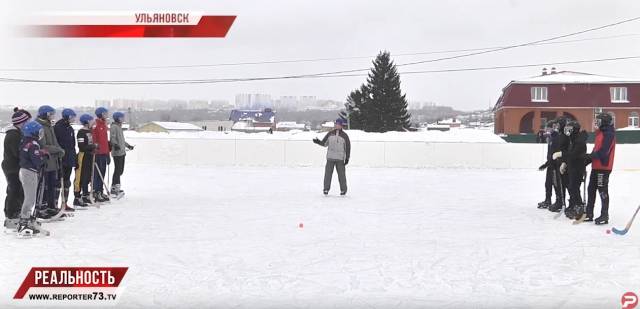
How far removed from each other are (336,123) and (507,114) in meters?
29.0

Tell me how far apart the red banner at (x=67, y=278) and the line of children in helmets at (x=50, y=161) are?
5.74ft

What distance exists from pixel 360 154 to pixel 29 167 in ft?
48.1

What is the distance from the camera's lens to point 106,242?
6312 millimetres

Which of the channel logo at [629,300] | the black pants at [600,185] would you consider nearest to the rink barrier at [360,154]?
the black pants at [600,185]

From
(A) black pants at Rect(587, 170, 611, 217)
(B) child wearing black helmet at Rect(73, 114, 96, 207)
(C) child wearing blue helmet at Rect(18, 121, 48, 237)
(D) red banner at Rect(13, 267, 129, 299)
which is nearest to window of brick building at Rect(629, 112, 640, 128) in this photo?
(A) black pants at Rect(587, 170, 611, 217)

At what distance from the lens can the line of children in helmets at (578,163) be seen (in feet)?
23.6

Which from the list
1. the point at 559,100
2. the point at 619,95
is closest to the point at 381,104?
the point at 559,100

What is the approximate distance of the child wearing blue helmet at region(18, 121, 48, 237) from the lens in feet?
20.2

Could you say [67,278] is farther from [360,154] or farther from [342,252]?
[360,154]

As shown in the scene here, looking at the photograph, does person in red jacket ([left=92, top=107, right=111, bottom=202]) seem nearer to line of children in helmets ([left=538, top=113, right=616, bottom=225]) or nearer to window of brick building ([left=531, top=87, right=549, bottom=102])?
line of children in helmets ([left=538, top=113, right=616, bottom=225])

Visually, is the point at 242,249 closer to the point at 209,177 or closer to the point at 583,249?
the point at 583,249

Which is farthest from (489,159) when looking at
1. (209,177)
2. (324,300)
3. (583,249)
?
(324,300)

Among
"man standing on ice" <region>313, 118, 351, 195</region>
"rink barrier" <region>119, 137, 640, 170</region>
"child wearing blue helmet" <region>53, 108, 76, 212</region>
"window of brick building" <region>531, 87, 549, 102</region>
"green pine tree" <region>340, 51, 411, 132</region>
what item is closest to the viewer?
"child wearing blue helmet" <region>53, 108, 76, 212</region>

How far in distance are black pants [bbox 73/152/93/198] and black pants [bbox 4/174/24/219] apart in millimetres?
2199
